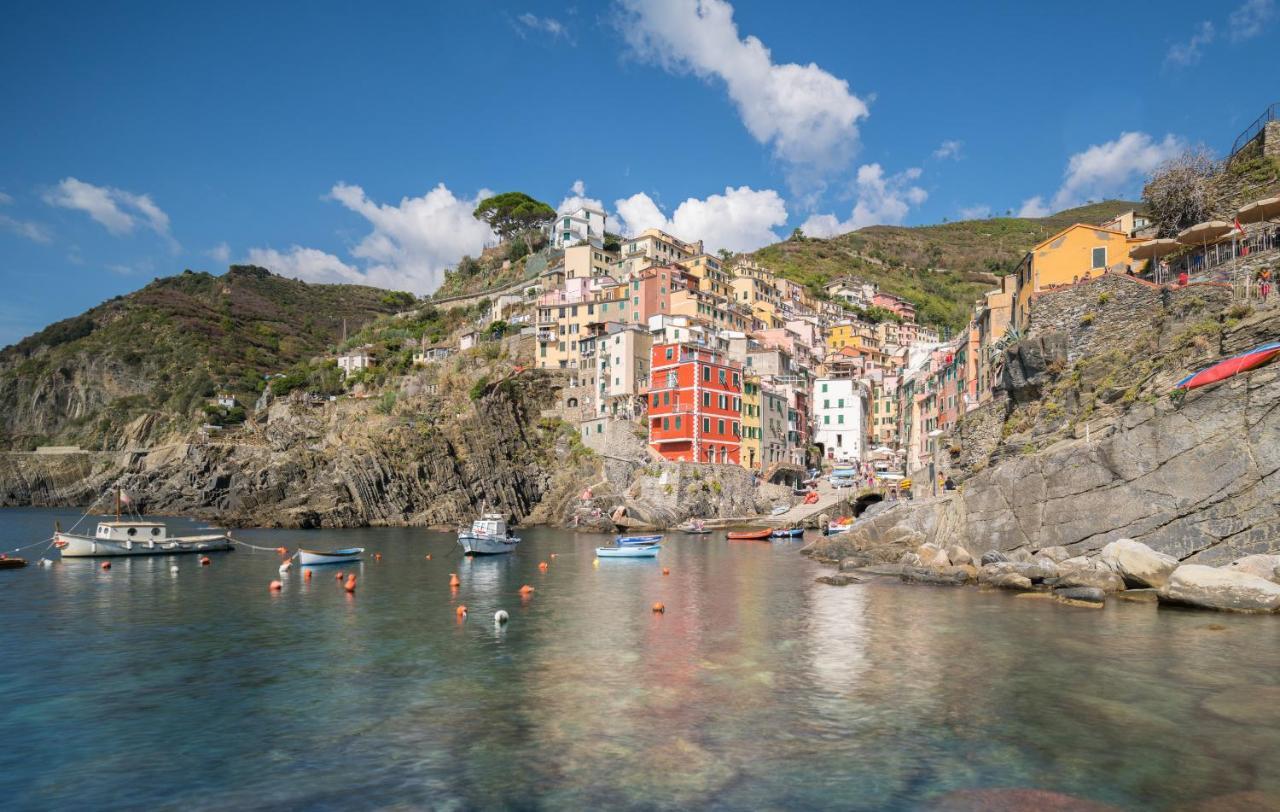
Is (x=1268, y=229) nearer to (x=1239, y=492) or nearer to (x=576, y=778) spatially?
(x=1239, y=492)

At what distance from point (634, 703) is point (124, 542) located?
4910 centimetres

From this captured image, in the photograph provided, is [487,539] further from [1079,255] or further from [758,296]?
[758,296]

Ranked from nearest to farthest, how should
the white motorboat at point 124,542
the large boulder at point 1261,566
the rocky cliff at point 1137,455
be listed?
1. the large boulder at point 1261,566
2. the rocky cliff at point 1137,455
3. the white motorboat at point 124,542

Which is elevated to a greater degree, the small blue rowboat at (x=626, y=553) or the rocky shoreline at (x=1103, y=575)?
the rocky shoreline at (x=1103, y=575)

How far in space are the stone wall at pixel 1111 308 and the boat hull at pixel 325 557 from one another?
4280 cm

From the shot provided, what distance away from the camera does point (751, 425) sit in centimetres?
8512

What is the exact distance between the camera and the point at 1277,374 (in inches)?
1131

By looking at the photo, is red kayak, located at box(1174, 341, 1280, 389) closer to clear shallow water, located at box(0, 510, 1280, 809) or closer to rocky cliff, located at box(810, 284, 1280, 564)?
rocky cliff, located at box(810, 284, 1280, 564)

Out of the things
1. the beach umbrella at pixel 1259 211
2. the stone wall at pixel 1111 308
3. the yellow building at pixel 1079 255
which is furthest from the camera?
the yellow building at pixel 1079 255

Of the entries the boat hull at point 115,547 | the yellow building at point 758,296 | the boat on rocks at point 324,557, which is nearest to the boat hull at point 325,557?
the boat on rocks at point 324,557

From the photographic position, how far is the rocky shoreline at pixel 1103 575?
2689cm

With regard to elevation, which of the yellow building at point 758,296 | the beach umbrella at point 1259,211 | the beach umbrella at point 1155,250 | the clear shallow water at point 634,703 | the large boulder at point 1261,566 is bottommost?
the clear shallow water at point 634,703

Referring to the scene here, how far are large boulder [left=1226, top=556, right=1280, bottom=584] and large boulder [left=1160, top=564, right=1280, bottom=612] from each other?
56 cm

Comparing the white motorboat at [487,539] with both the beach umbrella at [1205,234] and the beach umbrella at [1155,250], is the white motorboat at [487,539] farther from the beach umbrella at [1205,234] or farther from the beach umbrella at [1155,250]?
the beach umbrella at [1205,234]
